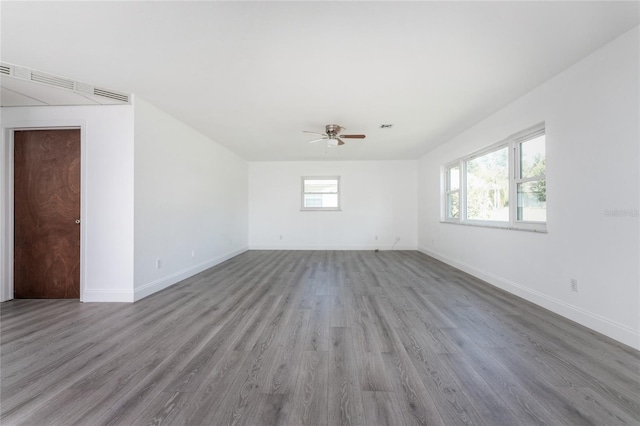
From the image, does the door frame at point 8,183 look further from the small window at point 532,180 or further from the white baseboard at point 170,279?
the small window at point 532,180

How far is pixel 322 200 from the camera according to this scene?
7406 millimetres

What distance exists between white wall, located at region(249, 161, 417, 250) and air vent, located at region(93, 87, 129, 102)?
4.37 metres

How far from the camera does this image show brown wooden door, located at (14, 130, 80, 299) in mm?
3203

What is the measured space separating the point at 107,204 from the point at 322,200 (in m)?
5.10

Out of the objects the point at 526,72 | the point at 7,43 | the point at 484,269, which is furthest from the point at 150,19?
the point at 484,269

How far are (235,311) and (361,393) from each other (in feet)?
Result: 5.62

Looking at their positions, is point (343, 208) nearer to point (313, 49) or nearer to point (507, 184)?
point (507, 184)

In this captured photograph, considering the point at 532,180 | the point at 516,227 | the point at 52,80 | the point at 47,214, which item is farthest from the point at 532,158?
the point at 47,214

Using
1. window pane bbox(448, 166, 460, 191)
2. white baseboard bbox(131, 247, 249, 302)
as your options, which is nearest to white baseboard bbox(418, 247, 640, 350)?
window pane bbox(448, 166, 460, 191)

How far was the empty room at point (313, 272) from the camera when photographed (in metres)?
1.52

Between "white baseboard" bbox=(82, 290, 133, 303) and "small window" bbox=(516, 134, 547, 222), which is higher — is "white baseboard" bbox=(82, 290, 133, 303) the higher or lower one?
the lower one

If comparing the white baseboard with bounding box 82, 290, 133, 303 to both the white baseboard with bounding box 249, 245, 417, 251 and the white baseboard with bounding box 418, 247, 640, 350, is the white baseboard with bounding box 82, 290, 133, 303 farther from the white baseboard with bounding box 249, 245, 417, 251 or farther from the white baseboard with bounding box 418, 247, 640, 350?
the white baseboard with bounding box 418, 247, 640, 350

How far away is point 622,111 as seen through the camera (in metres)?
2.08

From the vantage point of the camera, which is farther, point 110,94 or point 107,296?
point 107,296
